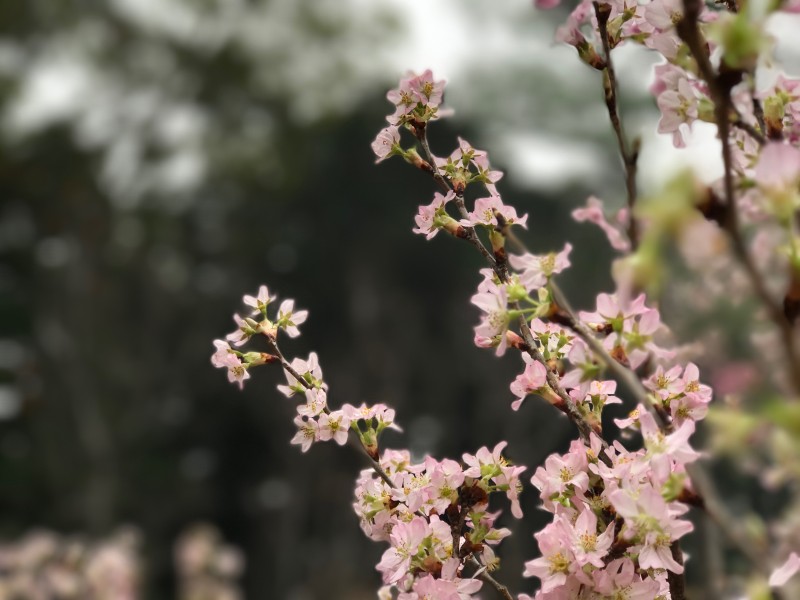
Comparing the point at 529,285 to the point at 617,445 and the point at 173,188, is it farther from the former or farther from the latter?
the point at 173,188

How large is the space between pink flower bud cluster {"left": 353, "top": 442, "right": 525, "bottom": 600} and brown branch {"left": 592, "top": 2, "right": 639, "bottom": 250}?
18cm

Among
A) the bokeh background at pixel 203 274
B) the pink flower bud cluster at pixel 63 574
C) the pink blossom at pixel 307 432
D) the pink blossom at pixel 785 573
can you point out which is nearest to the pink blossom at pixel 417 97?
the pink blossom at pixel 307 432

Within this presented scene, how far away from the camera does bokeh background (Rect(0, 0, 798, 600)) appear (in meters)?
7.78

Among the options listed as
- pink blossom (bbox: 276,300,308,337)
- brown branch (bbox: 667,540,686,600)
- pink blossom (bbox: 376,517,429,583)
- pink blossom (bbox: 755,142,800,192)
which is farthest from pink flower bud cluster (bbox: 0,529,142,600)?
pink blossom (bbox: 755,142,800,192)

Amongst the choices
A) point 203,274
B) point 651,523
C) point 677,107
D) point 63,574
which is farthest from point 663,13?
point 203,274

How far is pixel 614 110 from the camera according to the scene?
0.48 meters

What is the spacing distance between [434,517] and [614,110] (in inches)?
10.6

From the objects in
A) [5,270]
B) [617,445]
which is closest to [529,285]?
[617,445]

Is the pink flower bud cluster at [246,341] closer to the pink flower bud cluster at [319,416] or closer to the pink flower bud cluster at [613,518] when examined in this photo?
the pink flower bud cluster at [319,416]

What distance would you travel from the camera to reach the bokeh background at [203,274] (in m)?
7.78

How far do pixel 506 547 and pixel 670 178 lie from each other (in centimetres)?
46

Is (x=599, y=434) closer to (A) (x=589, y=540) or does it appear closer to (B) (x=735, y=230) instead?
(A) (x=589, y=540)

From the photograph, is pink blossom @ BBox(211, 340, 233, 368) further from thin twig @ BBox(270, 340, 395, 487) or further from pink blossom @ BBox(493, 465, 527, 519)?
pink blossom @ BBox(493, 465, 527, 519)

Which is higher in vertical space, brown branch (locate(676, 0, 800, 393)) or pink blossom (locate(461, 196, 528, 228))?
pink blossom (locate(461, 196, 528, 228))
